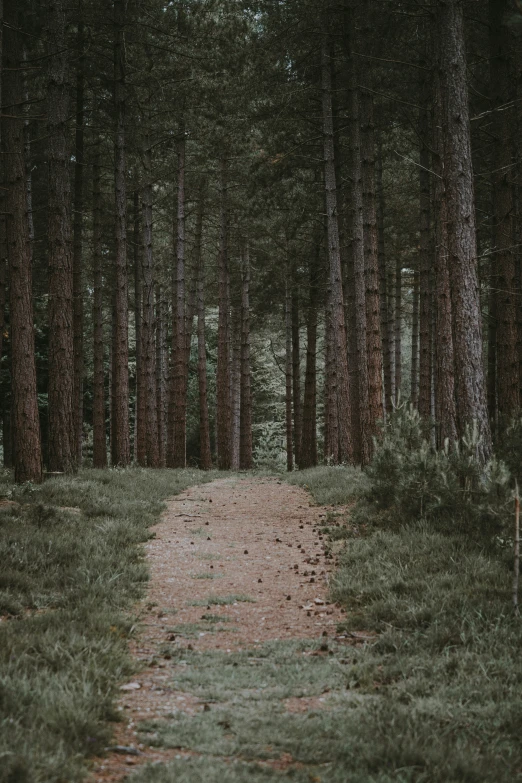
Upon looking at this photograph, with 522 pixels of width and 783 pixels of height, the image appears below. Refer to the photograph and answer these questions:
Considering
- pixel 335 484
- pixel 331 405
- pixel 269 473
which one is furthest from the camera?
pixel 269 473

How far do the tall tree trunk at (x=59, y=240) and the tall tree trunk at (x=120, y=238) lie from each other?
135 inches

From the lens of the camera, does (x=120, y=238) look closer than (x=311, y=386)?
Yes

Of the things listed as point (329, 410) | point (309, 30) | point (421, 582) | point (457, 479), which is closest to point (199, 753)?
point (421, 582)

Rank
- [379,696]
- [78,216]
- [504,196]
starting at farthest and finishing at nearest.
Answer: [78,216]
[504,196]
[379,696]

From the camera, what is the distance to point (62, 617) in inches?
203

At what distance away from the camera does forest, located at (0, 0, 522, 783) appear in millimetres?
3695

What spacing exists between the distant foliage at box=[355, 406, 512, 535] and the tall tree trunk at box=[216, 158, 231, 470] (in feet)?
46.5

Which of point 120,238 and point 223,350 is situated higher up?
point 120,238

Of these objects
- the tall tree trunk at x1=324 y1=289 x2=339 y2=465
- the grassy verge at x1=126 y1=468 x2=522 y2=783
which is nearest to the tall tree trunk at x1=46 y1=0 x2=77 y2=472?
the grassy verge at x1=126 y1=468 x2=522 y2=783

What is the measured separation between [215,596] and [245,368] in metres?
19.8

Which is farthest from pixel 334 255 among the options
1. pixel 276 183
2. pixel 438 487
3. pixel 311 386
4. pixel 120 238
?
pixel 438 487

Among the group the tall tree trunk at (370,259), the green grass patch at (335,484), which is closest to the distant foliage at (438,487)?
the green grass patch at (335,484)

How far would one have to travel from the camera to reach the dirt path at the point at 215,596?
4031mm

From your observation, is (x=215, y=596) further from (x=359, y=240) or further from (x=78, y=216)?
(x=78, y=216)
